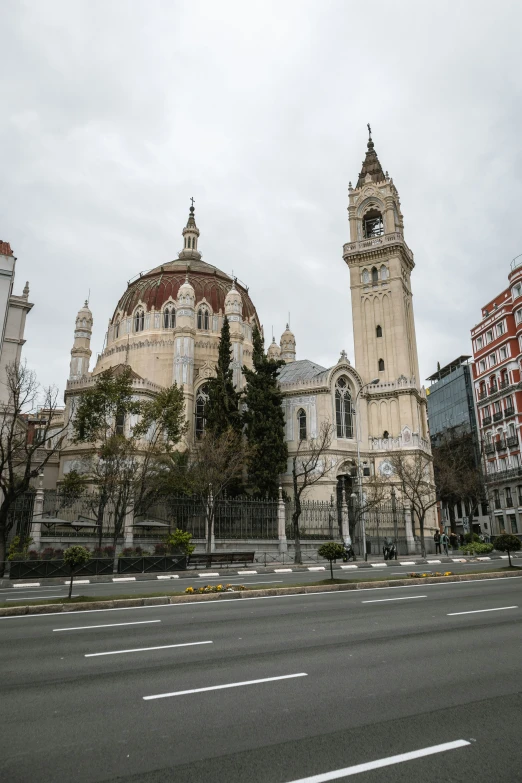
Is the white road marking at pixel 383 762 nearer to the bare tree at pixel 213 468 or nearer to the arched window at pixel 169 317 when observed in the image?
the bare tree at pixel 213 468

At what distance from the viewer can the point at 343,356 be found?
46.0 metres

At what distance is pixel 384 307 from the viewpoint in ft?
163

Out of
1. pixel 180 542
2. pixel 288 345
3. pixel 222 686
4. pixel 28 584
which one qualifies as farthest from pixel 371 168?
pixel 222 686

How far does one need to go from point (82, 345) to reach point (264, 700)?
5151cm

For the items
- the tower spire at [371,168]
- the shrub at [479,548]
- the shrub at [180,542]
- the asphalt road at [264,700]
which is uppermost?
the tower spire at [371,168]

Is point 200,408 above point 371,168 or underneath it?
underneath

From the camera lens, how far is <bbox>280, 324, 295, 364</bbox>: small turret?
63156mm

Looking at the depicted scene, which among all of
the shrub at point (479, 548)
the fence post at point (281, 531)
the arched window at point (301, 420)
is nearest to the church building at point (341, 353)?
the arched window at point (301, 420)

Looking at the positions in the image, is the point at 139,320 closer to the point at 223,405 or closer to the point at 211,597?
the point at 223,405

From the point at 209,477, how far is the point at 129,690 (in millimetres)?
24837

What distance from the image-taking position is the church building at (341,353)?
44188mm

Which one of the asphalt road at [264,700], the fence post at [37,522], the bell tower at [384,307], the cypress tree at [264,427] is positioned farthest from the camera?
the bell tower at [384,307]

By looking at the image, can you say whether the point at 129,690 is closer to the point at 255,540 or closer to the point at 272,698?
the point at 272,698

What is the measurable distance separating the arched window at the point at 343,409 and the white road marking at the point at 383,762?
39704 mm
